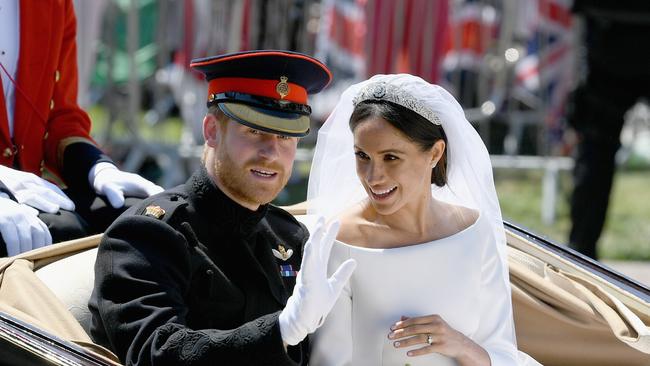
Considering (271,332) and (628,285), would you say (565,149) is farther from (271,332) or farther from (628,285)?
(271,332)

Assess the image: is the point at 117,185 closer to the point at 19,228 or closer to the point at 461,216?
the point at 19,228

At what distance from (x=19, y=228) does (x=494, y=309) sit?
1194mm

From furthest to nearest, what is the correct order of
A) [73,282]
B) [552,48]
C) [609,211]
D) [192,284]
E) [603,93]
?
[552,48]
[609,211]
[603,93]
[73,282]
[192,284]

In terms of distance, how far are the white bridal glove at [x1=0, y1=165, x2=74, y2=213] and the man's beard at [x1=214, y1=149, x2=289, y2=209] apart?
615 mm

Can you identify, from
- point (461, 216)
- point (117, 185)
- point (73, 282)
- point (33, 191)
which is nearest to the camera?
point (73, 282)

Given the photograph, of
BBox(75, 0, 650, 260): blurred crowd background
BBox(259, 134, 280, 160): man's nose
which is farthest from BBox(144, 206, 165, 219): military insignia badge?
BBox(75, 0, 650, 260): blurred crowd background

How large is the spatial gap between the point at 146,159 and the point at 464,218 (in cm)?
517

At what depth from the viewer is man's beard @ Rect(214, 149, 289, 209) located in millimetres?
2680

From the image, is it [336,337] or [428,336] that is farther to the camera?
[336,337]

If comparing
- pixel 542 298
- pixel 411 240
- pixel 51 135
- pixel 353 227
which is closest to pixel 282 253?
pixel 353 227

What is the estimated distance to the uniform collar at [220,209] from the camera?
2.72m

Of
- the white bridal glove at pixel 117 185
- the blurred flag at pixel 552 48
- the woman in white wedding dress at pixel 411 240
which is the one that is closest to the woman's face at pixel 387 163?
the woman in white wedding dress at pixel 411 240

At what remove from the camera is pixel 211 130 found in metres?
2.77

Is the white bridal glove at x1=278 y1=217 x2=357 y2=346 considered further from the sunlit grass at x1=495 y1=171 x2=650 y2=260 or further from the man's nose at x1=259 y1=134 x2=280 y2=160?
the sunlit grass at x1=495 y1=171 x2=650 y2=260
